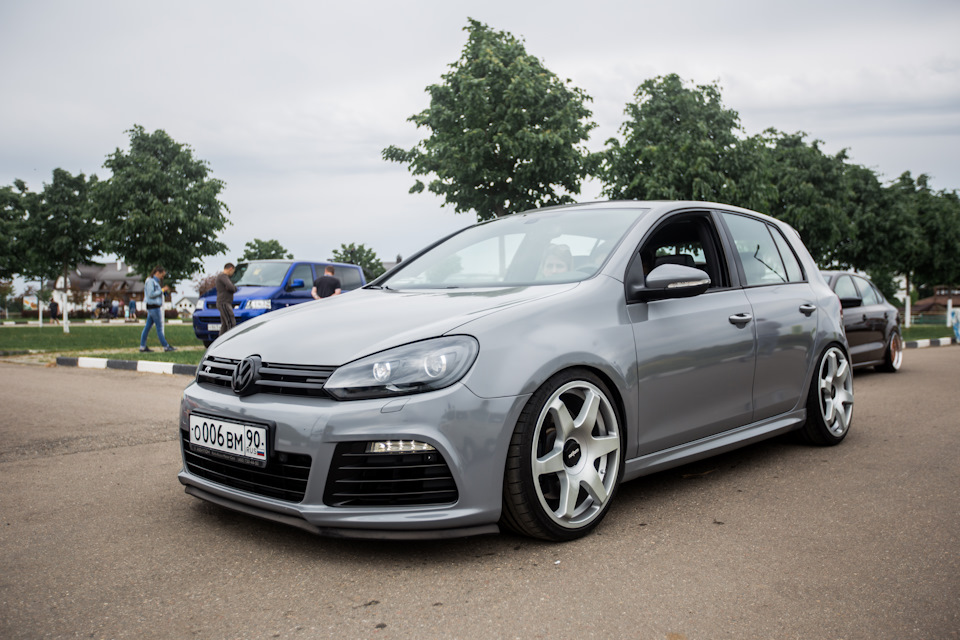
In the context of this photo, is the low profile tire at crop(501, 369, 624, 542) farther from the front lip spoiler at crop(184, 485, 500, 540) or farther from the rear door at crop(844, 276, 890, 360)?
the rear door at crop(844, 276, 890, 360)

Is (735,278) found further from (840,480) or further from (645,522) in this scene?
(645,522)

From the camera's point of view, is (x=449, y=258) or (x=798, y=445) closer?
(x=449, y=258)

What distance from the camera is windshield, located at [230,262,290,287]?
1532 centimetres

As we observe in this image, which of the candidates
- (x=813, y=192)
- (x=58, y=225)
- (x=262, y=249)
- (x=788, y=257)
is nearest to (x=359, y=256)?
(x=262, y=249)

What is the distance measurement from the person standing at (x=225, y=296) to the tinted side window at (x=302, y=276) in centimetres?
162

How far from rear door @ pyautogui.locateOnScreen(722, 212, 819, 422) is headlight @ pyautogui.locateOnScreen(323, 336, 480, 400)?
2.04m

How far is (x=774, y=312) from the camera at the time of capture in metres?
4.32

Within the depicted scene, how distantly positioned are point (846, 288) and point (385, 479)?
28.3ft

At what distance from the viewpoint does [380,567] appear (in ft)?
9.17

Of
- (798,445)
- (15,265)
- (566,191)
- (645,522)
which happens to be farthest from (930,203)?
(15,265)

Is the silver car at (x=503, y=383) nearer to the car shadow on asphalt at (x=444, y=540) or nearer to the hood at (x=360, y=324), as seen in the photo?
the hood at (x=360, y=324)

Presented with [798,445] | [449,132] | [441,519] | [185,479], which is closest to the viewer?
[441,519]

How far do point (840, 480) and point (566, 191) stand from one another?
1694 cm

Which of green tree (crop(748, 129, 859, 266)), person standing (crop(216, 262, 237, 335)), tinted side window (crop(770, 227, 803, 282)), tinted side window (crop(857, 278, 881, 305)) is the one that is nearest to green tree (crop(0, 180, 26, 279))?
person standing (crop(216, 262, 237, 335))
